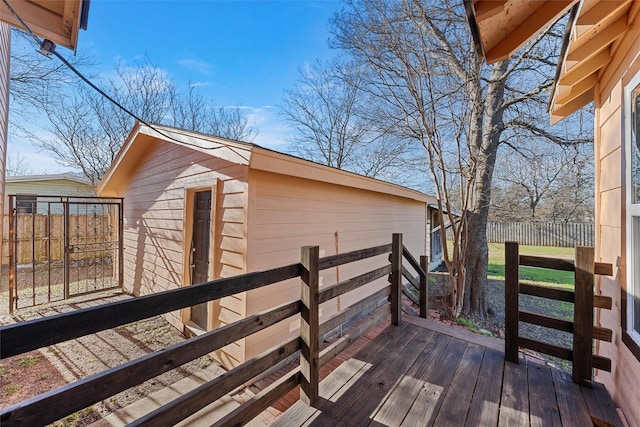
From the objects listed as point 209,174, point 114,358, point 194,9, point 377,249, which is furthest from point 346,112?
point 114,358

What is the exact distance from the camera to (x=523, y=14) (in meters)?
→ 1.66

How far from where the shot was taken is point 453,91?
5.12m

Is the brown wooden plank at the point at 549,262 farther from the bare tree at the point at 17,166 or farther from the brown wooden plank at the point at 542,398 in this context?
the bare tree at the point at 17,166

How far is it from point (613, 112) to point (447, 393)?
2657 mm

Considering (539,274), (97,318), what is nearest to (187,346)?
(97,318)

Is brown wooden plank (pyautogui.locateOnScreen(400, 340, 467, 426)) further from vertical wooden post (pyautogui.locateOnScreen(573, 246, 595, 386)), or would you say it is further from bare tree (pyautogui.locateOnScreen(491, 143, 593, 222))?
bare tree (pyautogui.locateOnScreen(491, 143, 593, 222))

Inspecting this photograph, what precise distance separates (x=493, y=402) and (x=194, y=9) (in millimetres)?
6904

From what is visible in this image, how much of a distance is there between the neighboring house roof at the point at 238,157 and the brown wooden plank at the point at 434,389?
2680 mm

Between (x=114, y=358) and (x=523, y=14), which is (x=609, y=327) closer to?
(x=523, y=14)

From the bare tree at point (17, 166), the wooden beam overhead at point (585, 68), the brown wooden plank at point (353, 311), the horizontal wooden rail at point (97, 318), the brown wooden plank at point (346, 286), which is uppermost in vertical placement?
the bare tree at point (17, 166)

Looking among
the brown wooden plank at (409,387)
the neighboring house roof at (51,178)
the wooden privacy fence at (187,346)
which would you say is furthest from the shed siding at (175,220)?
the neighboring house roof at (51,178)

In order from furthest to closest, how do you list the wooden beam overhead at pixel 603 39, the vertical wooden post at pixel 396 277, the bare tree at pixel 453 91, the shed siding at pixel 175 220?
the bare tree at pixel 453 91
the shed siding at pixel 175 220
the vertical wooden post at pixel 396 277
the wooden beam overhead at pixel 603 39

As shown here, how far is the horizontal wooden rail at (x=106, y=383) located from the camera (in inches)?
36.0

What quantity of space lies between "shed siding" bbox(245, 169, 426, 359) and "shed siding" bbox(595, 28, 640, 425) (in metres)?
3.26
